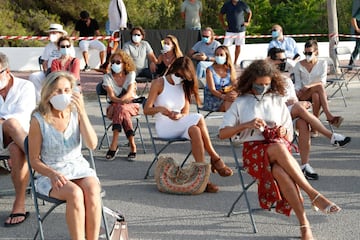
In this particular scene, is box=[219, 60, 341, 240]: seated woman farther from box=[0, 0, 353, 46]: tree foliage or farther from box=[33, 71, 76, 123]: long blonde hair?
box=[0, 0, 353, 46]: tree foliage

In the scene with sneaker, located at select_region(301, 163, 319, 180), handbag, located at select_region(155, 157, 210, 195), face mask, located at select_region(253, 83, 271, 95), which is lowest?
sneaker, located at select_region(301, 163, 319, 180)

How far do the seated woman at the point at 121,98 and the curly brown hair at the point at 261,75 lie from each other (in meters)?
2.66

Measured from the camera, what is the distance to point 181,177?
682cm

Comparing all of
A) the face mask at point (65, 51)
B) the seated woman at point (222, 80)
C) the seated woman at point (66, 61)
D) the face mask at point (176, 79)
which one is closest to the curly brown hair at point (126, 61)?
the seated woman at point (66, 61)

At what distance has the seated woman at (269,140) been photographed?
5.42 metres

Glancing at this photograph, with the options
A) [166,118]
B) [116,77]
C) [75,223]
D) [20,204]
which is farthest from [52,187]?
[116,77]

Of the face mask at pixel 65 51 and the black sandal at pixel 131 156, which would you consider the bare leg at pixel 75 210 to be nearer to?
the black sandal at pixel 131 156

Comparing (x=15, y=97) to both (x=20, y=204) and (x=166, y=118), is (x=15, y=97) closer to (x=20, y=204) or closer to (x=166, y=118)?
(x=20, y=204)

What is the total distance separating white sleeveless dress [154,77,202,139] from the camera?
23.5 ft

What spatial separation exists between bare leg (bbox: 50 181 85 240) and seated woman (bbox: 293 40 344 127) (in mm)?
4619

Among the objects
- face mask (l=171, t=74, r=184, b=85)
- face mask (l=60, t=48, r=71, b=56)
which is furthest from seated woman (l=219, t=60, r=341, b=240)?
face mask (l=60, t=48, r=71, b=56)

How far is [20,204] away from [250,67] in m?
2.22

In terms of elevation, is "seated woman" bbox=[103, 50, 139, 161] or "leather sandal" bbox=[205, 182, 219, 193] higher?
"seated woman" bbox=[103, 50, 139, 161]

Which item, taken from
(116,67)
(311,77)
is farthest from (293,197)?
(311,77)
